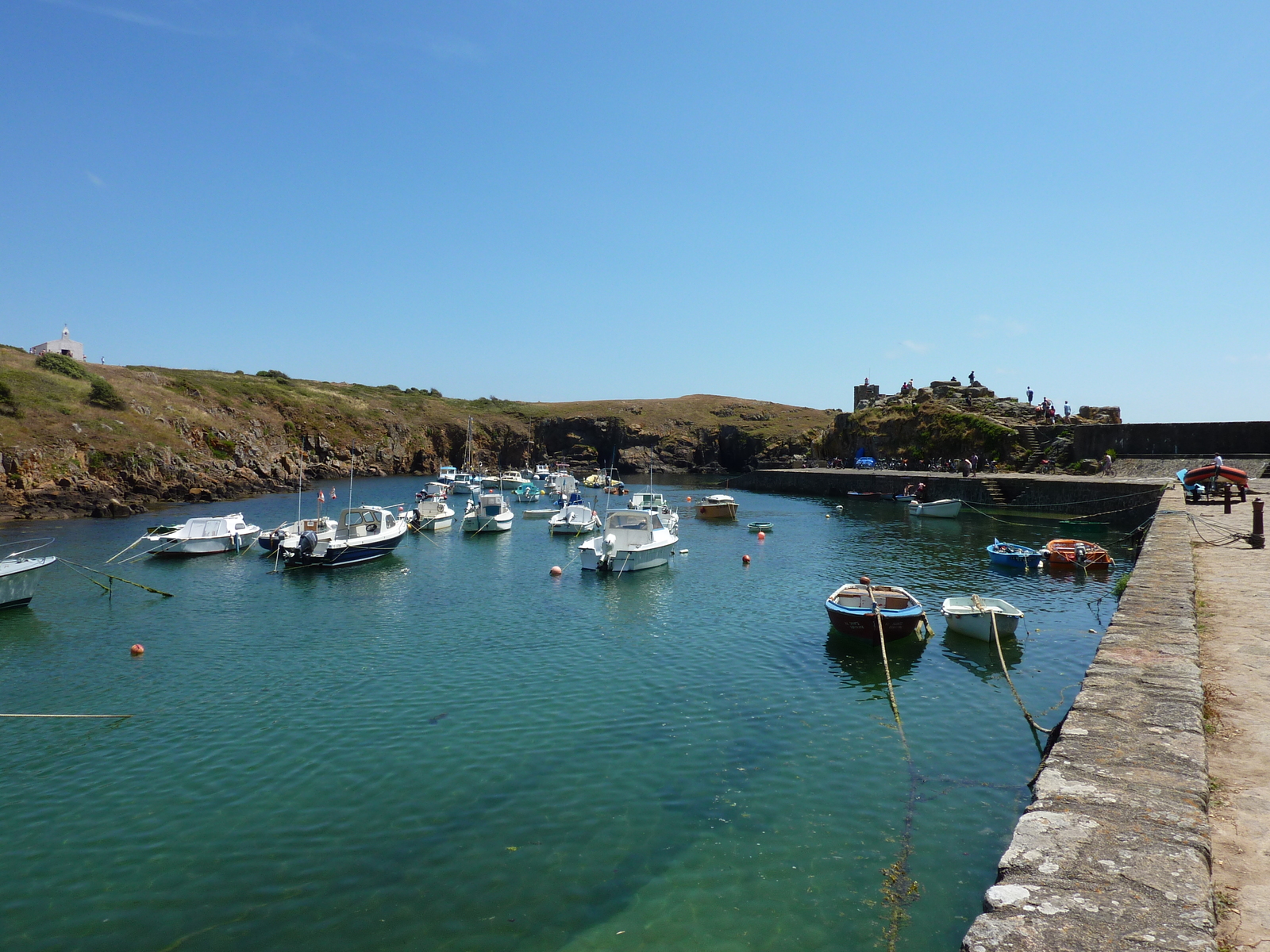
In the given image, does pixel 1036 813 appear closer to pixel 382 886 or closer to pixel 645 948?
pixel 645 948

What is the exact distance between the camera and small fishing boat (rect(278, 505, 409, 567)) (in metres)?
35.6

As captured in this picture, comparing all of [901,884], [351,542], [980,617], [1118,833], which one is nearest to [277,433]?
[351,542]

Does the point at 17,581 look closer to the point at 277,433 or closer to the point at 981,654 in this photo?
the point at 981,654

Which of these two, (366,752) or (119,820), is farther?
(366,752)

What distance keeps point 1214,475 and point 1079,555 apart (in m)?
9.53

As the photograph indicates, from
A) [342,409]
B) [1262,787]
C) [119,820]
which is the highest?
[342,409]

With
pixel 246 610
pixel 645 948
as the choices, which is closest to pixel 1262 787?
pixel 645 948

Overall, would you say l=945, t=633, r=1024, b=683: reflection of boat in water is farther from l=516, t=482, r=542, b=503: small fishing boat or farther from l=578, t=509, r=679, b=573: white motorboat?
l=516, t=482, r=542, b=503: small fishing boat

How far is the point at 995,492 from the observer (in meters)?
56.3

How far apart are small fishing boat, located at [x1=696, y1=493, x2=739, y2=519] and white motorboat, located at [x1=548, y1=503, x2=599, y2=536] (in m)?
13.1

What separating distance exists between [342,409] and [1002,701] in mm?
120433

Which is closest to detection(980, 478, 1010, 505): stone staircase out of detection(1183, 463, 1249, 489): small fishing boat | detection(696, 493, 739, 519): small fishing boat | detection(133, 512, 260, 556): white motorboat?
detection(1183, 463, 1249, 489): small fishing boat

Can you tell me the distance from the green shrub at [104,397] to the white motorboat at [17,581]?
57.5 meters

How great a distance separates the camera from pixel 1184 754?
7090 mm
